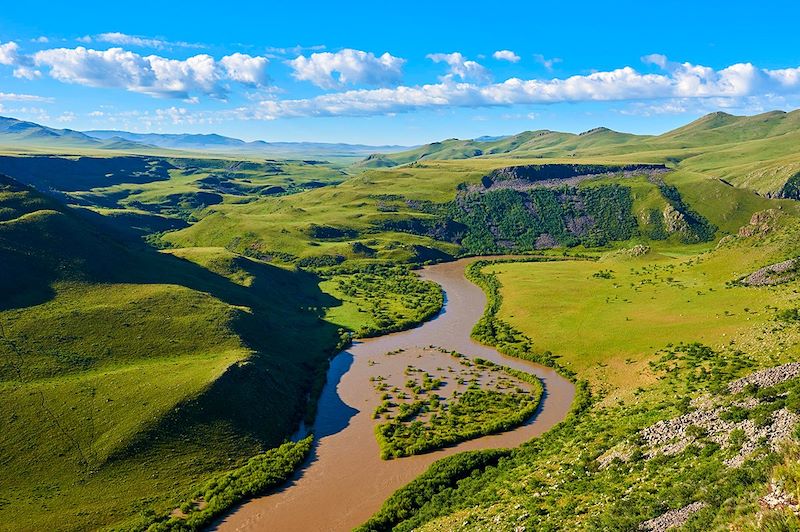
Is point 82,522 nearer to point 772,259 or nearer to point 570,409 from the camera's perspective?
point 570,409

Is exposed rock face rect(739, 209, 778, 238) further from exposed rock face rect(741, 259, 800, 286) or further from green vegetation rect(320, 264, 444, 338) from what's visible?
green vegetation rect(320, 264, 444, 338)

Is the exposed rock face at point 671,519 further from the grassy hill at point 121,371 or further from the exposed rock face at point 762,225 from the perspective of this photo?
the exposed rock face at point 762,225

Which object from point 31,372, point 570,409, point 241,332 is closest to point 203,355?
point 241,332

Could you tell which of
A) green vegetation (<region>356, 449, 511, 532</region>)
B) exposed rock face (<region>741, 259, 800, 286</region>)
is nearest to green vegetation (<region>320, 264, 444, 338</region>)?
green vegetation (<region>356, 449, 511, 532</region>)

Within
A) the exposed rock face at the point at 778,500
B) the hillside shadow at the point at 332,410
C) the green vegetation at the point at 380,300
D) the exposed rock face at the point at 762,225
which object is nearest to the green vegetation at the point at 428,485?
the hillside shadow at the point at 332,410

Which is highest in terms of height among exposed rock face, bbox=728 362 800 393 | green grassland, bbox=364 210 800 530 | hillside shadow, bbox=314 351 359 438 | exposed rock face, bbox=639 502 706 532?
exposed rock face, bbox=728 362 800 393
